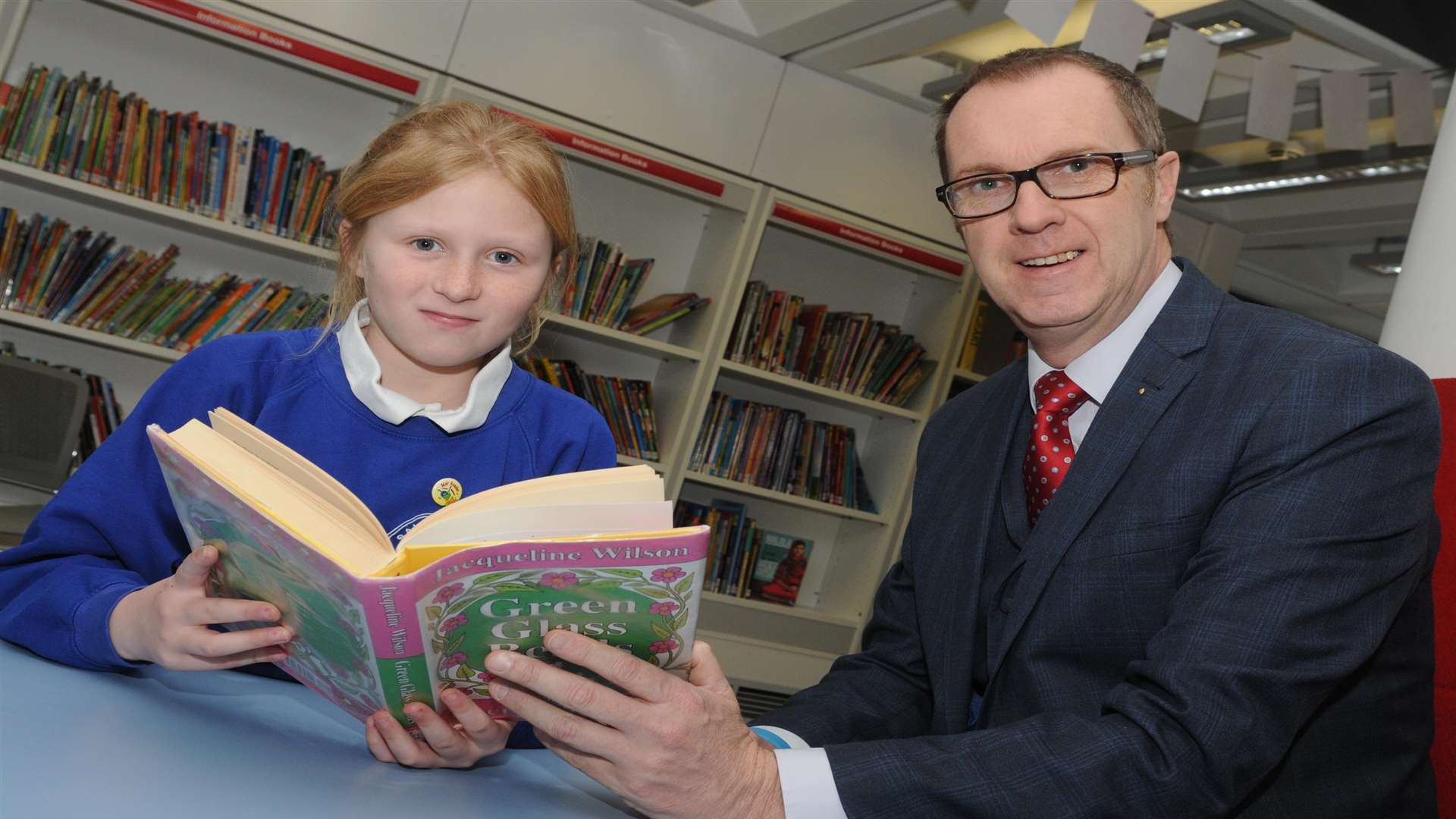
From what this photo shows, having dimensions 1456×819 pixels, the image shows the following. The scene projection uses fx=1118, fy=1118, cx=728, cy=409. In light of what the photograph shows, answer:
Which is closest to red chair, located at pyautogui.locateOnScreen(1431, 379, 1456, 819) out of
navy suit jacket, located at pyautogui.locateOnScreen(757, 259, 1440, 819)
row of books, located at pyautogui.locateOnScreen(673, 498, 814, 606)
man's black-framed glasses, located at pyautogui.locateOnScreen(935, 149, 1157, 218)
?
navy suit jacket, located at pyautogui.locateOnScreen(757, 259, 1440, 819)

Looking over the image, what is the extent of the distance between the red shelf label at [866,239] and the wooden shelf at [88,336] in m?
2.22

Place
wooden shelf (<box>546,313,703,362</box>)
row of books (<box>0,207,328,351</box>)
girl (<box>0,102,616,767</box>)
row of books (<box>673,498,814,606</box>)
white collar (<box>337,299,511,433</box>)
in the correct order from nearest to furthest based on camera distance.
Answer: girl (<box>0,102,616,767</box>)
white collar (<box>337,299,511,433</box>)
row of books (<box>0,207,328,351</box>)
wooden shelf (<box>546,313,703,362</box>)
row of books (<box>673,498,814,606</box>)

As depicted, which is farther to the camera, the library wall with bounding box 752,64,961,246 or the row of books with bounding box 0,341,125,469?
the library wall with bounding box 752,64,961,246

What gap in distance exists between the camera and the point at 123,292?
11.5 feet

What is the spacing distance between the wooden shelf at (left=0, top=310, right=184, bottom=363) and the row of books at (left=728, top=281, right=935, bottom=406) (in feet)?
6.55

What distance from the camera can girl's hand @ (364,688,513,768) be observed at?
0.90 m

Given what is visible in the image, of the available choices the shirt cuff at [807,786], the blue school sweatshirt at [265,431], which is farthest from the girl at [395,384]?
the shirt cuff at [807,786]

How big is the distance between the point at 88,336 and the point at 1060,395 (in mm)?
3100

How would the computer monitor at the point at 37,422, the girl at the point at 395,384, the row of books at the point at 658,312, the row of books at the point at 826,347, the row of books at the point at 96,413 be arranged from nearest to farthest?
the girl at the point at 395,384, the computer monitor at the point at 37,422, the row of books at the point at 96,413, the row of books at the point at 658,312, the row of books at the point at 826,347

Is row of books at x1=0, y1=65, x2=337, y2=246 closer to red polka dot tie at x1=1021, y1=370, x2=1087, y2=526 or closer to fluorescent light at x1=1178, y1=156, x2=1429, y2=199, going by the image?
red polka dot tie at x1=1021, y1=370, x2=1087, y2=526

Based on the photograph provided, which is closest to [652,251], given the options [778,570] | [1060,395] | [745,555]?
[745,555]

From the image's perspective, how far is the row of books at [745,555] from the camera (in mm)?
4605

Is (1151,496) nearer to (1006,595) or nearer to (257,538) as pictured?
(1006,595)

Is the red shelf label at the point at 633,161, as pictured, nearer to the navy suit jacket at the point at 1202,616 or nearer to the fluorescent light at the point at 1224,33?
the fluorescent light at the point at 1224,33
